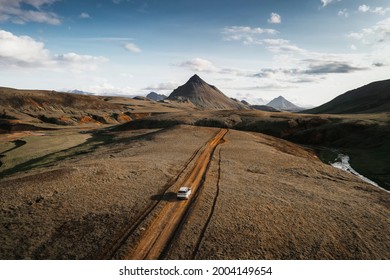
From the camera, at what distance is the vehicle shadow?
27.0 m

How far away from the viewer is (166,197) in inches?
1081

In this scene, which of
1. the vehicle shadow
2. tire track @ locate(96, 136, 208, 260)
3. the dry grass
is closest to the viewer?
tire track @ locate(96, 136, 208, 260)

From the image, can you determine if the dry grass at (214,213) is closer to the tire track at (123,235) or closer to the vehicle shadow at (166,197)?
the tire track at (123,235)

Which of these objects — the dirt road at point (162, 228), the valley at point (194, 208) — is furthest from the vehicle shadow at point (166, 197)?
the dirt road at point (162, 228)

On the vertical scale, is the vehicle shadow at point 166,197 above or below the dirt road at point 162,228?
above

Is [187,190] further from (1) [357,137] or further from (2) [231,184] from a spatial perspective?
(1) [357,137]

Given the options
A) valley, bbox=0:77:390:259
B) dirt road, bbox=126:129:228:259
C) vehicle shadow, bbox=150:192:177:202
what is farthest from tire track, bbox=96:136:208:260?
dirt road, bbox=126:129:228:259

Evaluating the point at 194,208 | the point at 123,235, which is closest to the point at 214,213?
the point at 194,208

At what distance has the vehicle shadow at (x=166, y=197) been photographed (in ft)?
88.5

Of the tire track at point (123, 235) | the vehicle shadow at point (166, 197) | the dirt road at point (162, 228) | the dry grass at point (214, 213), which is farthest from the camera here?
the vehicle shadow at point (166, 197)

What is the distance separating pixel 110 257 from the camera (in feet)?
58.8

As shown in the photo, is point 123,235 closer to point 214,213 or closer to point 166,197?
point 166,197

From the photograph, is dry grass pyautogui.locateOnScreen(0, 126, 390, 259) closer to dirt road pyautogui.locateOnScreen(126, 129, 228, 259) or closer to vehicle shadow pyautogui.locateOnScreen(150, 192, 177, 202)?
vehicle shadow pyautogui.locateOnScreen(150, 192, 177, 202)
